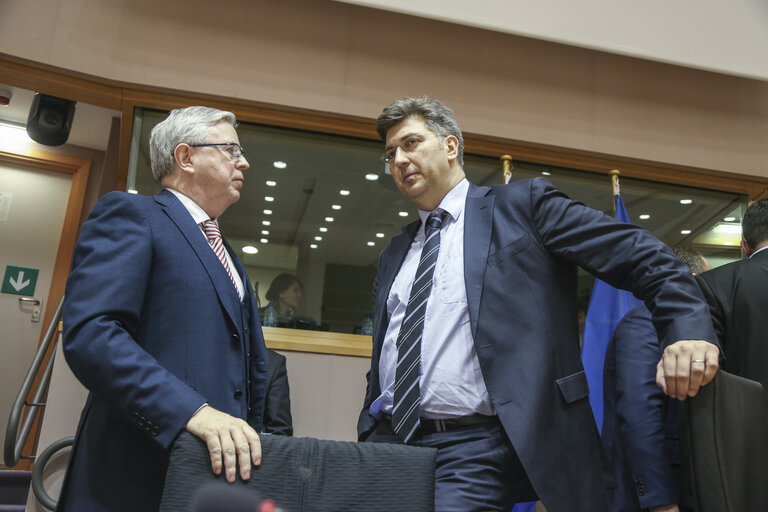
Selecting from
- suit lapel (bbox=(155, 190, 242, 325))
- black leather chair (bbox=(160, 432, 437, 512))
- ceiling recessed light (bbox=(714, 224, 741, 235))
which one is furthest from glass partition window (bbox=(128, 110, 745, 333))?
black leather chair (bbox=(160, 432, 437, 512))

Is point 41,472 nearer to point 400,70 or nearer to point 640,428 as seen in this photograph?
point 640,428

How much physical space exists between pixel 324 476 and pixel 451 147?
120cm

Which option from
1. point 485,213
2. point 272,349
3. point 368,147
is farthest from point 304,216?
point 485,213

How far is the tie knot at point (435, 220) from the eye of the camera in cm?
192

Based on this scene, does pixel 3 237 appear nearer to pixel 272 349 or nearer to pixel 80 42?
pixel 80 42

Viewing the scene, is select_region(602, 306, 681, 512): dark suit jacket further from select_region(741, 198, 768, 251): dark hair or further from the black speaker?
the black speaker

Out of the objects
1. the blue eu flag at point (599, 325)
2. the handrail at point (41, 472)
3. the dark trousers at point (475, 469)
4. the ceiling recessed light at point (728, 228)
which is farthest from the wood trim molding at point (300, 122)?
the dark trousers at point (475, 469)

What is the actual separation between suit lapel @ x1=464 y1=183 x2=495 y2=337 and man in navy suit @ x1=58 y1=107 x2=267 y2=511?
586 mm

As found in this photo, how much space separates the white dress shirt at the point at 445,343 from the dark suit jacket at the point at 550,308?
47 millimetres

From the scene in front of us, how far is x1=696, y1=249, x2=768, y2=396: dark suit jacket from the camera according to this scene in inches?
76.3

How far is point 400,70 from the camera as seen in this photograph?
3.97 metres

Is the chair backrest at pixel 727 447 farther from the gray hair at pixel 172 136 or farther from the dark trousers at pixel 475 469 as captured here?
the gray hair at pixel 172 136

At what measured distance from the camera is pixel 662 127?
4.25 m

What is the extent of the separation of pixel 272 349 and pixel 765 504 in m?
2.48
